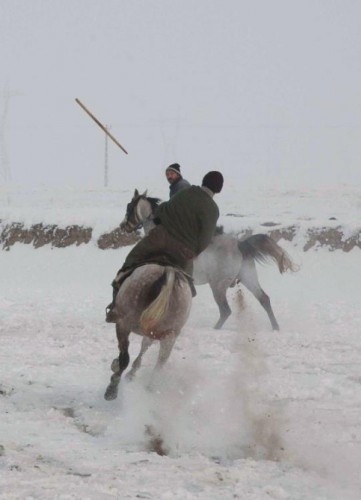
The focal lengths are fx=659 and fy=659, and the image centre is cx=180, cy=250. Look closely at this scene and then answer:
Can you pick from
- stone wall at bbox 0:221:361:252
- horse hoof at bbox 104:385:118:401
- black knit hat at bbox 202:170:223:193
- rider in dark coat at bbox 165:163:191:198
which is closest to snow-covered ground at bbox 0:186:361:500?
horse hoof at bbox 104:385:118:401

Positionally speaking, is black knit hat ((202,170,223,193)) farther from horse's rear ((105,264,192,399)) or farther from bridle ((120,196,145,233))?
bridle ((120,196,145,233))

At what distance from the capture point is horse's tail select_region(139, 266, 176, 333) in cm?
548

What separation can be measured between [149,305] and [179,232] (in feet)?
2.53

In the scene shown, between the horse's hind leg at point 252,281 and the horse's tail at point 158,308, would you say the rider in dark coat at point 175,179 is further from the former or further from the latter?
the horse's tail at point 158,308

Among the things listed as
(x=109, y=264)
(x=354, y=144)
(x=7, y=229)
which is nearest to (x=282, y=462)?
(x=109, y=264)

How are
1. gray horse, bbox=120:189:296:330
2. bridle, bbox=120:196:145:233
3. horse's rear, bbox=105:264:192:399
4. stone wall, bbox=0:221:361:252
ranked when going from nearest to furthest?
1. horse's rear, bbox=105:264:192:399
2. bridle, bbox=120:196:145:233
3. gray horse, bbox=120:189:296:330
4. stone wall, bbox=0:221:361:252

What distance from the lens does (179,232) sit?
19.6 ft

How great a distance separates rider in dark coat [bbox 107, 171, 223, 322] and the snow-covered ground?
41.2 inches

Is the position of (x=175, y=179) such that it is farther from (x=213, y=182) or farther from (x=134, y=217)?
(x=213, y=182)

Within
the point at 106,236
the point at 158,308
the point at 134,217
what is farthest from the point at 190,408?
the point at 106,236

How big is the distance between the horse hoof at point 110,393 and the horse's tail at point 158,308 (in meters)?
0.65

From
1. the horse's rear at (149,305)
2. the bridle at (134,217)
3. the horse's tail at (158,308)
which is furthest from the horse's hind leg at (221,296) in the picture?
the horse's tail at (158,308)

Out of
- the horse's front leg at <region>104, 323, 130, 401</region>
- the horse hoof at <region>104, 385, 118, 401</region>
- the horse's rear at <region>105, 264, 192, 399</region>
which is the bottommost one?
the horse hoof at <region>104, 385, 118, 401</region>

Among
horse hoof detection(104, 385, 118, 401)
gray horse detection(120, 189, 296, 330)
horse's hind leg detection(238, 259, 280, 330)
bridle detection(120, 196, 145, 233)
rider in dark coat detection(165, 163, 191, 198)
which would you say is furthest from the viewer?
horse's hind leg detection(238, 259, 280, 330)
